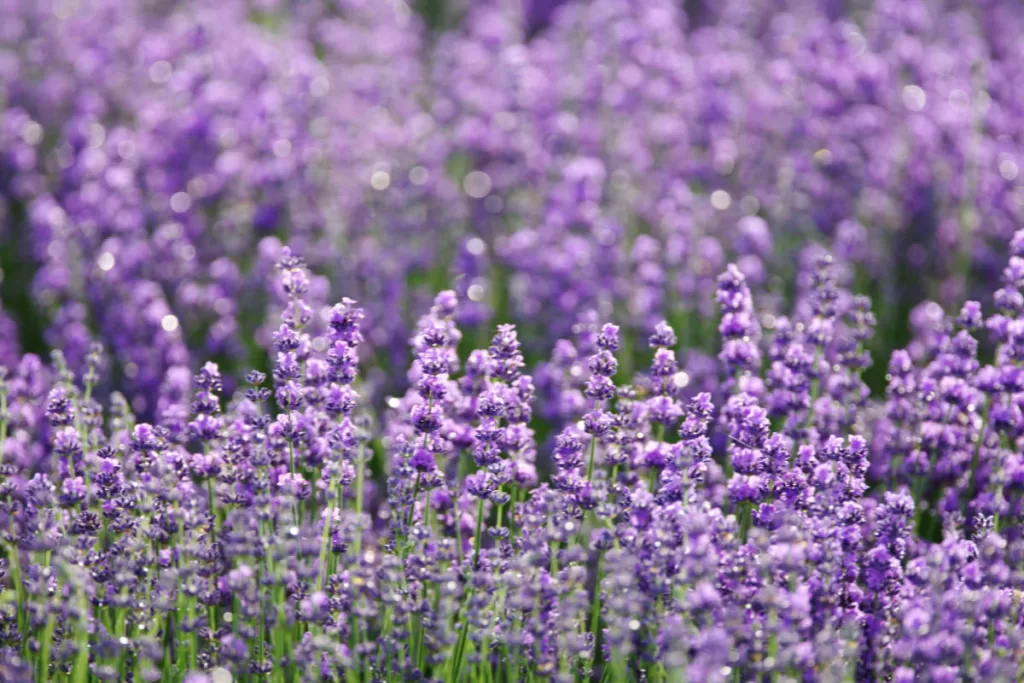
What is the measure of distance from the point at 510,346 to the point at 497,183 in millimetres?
A: 3185

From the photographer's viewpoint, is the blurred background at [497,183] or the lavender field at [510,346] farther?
the blurred background at [497,183]

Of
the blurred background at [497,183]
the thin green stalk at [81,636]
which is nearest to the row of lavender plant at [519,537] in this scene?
the thin green stalk at [81,636]

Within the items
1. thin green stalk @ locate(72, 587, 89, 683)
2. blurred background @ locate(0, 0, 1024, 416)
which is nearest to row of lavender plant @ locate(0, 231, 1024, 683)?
thin green stalk @ locate(72, 587, 89, 683)

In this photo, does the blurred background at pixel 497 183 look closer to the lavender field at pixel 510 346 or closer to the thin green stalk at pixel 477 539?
the lavender field at pixel 510 346

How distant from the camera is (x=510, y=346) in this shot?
10.2ft

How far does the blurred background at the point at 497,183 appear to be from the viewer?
17.0ft

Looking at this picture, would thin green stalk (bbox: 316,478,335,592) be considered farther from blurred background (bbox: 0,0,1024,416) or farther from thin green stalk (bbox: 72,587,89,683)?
blurred background (bbox: 0,0,1024,416)

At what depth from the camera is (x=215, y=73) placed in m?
6.23

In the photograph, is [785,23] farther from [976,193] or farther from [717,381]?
[717,381]

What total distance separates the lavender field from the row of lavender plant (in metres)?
0.02

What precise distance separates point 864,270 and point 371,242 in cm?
257

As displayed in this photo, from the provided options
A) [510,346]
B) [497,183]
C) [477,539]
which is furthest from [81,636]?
[497,183]

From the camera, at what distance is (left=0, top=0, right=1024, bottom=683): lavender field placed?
2.76 meters

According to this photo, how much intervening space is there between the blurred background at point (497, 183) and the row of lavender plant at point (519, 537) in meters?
1.48
